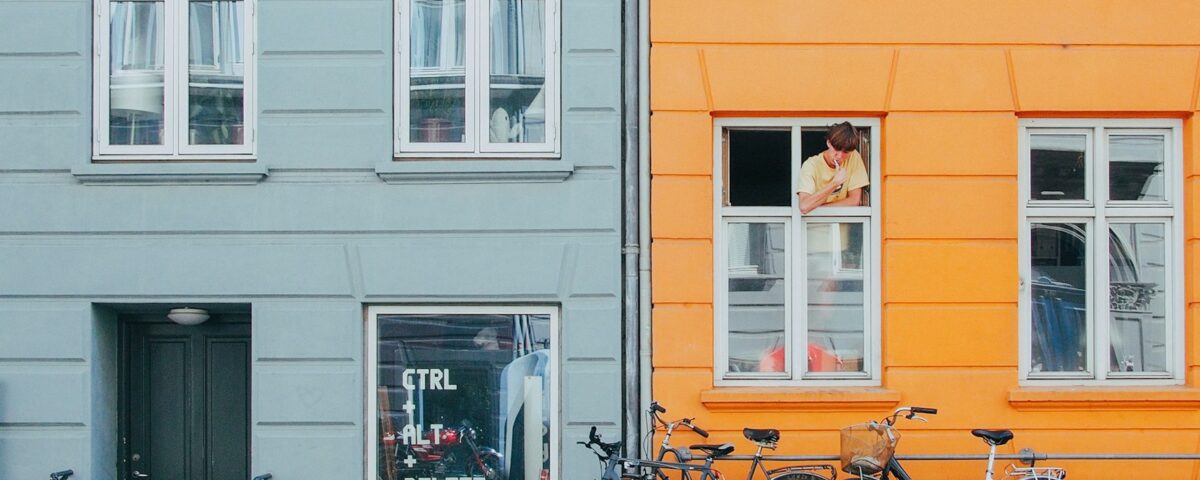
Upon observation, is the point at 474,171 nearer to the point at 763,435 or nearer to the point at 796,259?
the point at 796,259

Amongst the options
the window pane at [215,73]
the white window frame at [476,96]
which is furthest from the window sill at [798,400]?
the window pane at [215,73]

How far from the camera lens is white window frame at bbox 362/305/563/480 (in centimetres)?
791

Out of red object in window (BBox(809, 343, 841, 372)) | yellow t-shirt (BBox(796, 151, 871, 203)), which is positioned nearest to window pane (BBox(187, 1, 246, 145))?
yellow t-shirt (BBox(796, 151, 871, 203))

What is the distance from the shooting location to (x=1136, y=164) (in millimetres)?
8039

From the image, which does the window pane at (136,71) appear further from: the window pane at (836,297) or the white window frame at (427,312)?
the window pane at (836,297)

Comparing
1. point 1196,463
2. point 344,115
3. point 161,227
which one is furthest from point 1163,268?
point 161,227

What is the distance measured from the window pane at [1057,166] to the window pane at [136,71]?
592 centimetres

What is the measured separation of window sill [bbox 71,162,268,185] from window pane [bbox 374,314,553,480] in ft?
4.26

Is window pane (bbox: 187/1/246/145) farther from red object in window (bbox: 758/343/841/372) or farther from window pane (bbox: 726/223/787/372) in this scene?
red object in window (bbox: 758/343/841/372)

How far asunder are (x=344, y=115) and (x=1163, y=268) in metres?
5.61

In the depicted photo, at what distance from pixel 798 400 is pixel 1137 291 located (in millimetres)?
2495

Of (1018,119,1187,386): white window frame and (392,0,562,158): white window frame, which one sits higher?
(392,0,562,158): white window frame

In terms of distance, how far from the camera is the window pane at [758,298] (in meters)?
8.03

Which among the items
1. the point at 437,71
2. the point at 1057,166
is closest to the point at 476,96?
the point at 437,71
